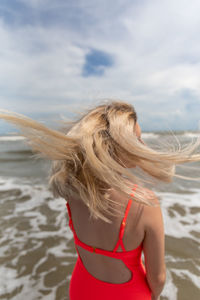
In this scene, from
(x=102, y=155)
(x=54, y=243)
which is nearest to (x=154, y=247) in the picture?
(x=102, y=155)

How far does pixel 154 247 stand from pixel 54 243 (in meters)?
3.03

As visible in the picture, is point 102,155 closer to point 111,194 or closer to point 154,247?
point 111,194

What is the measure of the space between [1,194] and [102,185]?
5958 millimetres

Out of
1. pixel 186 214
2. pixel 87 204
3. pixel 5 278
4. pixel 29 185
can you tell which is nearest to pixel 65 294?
pixel 5 278

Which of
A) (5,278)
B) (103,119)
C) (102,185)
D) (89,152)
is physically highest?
(103,119)

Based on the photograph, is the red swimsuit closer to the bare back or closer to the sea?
the bare back

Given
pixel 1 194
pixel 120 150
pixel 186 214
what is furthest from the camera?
pixel 1 194

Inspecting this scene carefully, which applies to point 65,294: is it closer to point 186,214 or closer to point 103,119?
point 103,119

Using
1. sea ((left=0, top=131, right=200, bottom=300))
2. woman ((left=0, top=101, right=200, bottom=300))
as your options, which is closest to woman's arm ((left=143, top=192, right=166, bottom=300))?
woman ((left=0, top=101, right=200, bottom=300))

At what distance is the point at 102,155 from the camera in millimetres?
1344

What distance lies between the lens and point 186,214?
484cm

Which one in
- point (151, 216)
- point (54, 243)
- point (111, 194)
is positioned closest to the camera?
point (151, 216)

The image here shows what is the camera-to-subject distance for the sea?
2.76 m

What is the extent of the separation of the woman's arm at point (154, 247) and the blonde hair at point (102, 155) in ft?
0.26
